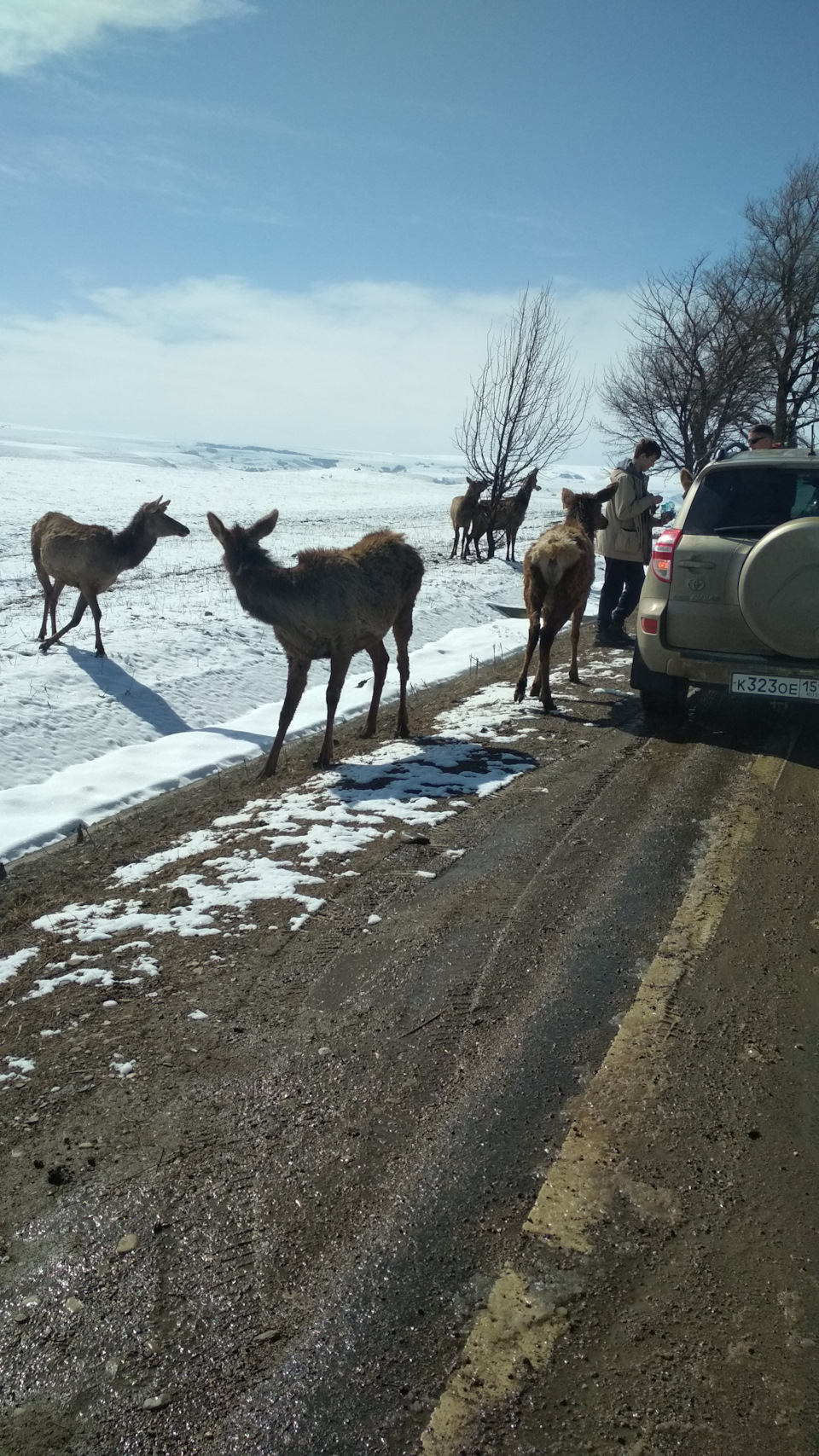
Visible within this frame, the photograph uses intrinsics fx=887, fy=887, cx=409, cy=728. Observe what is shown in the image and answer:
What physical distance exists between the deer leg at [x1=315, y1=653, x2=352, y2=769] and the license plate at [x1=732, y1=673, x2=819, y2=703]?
3.12 m

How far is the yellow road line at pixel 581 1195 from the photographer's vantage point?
194 centimetres

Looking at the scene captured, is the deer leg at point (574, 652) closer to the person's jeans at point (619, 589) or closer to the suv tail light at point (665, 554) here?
the person's jeans at point (619, 589)

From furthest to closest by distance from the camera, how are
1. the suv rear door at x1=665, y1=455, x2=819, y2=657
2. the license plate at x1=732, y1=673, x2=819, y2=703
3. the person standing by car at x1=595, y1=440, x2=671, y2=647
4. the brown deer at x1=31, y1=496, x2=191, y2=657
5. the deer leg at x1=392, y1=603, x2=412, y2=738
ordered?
the brown deer at x1=31, y1=496, x2=191, y2=657, the person standing by car at x1=595, y1=440, x2=671, y2=647, the deer leg at x1=392, y1=603, x2=412, y2=738, the suv rear door at x1=665, y1=455, x2=819, y2=657, the license plate at x1=732, y1=673, x2=819, y2=703

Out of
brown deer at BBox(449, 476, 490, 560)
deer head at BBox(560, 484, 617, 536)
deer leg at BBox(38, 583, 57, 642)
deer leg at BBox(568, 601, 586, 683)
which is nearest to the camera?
deer leg at BBox(568, 601, 586, 683)

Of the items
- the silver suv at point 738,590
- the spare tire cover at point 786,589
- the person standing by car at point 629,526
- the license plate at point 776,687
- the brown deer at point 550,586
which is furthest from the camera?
the person standing by car at point 629,526

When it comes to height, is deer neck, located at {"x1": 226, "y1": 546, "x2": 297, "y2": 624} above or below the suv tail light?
below

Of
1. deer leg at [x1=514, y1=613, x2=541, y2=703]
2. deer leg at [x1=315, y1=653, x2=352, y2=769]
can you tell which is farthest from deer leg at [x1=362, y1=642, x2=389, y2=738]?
deer leg at [x1=514, y1=613, x2=541, y2=703]

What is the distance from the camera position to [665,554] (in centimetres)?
702

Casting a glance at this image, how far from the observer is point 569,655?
11180 millimetres

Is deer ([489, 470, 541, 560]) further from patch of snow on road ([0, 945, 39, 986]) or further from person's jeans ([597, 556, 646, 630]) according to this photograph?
patch of snow on road ([0, 945, 39, 986])

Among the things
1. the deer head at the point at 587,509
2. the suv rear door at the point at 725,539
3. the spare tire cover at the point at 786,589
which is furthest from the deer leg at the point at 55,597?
the spare tire cover at the point at 786,589

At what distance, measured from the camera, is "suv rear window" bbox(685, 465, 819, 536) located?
685 cm

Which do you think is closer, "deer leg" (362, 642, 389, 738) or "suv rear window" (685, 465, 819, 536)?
"suv rear window" (685, 465, 819, 536)

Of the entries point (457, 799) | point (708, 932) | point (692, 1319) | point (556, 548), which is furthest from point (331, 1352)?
point (556, 548)
